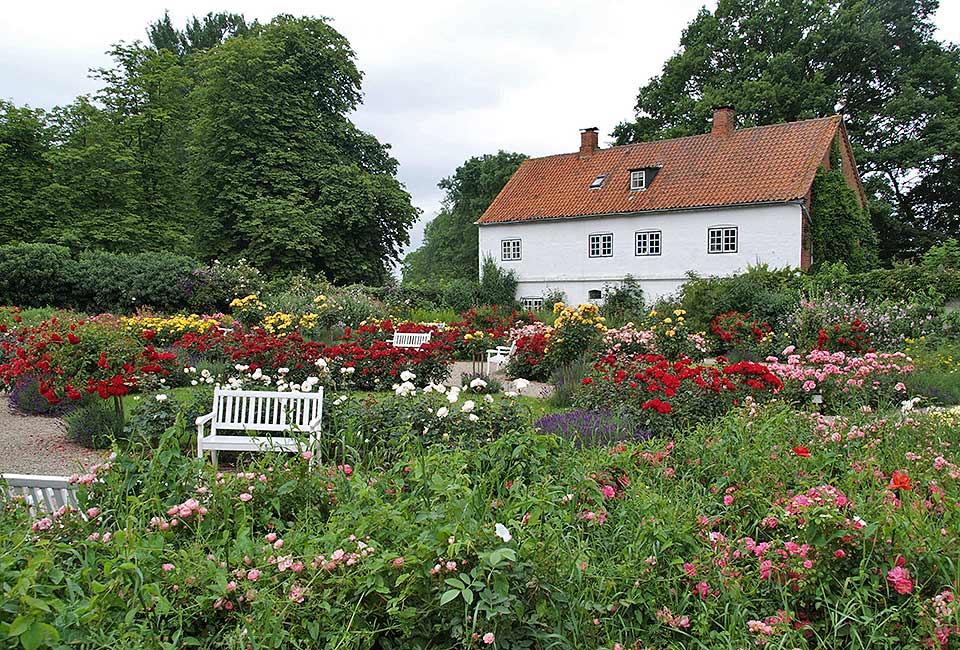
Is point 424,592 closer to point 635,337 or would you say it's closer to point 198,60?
point 635,337

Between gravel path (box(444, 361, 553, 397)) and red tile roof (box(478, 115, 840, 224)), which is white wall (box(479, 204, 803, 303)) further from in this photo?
gravel path (box(444, 361, 553, 397))

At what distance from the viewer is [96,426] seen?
720 cm

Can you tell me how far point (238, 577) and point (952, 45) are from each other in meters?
36.6

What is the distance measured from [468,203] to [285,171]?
18612mm

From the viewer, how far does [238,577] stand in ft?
8.84

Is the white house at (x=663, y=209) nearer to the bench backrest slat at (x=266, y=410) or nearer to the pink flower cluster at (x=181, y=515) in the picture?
the bench backrest slat at (x=266, y=410)

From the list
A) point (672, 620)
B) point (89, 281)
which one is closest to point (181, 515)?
point (672, 620)

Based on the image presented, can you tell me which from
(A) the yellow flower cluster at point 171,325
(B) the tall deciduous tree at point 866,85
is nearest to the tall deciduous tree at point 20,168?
(A) the yellow flower cluster at point 171,325

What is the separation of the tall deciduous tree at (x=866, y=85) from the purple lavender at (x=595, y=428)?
2779cm

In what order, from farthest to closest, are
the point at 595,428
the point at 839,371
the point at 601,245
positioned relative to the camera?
the point at 601,245 < the point at 839,371 < the point at 595,428

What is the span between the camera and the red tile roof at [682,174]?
24578 mm

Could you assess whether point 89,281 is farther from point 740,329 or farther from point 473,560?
point 473,560

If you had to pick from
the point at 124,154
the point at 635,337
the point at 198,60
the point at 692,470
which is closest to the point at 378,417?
the point at 692,470

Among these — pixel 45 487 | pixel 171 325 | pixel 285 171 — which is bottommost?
pixel 45 487
